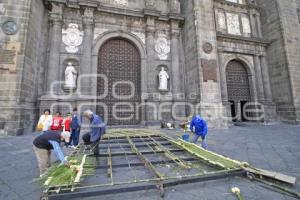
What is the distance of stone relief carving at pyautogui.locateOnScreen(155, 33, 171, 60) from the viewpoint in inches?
429

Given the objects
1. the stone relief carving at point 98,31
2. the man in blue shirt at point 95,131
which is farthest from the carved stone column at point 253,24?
the man in blue shirt at point 95,131

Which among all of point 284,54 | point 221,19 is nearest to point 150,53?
point 221,19

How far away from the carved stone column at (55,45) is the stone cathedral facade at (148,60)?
53 millimetres

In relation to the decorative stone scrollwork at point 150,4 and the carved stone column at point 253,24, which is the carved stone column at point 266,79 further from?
the decorative stone scrollwork at point 150,4

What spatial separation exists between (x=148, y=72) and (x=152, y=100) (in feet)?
6.12

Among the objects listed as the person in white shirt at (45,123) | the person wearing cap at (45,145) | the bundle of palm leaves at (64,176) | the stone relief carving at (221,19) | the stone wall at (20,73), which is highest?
the stone relief carving at (221,19)

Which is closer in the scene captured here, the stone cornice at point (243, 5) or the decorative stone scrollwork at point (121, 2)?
the decorative stone scrollwork at point (121, 2)

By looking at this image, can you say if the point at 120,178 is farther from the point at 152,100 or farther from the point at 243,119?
the point at 243,119

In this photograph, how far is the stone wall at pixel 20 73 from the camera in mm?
6766

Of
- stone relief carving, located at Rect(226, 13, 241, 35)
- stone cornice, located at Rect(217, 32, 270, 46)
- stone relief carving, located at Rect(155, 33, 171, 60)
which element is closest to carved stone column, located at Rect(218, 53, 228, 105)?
stone cornice, located at Rect(217, 32, 270, 46)

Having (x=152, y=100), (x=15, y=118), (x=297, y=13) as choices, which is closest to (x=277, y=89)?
(x=297, y=13)

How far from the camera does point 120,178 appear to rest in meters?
2.80

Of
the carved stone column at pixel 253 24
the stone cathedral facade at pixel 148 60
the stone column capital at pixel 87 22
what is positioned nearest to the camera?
the stone cathedral facade at pixel 148 60

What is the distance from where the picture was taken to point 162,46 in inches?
433
